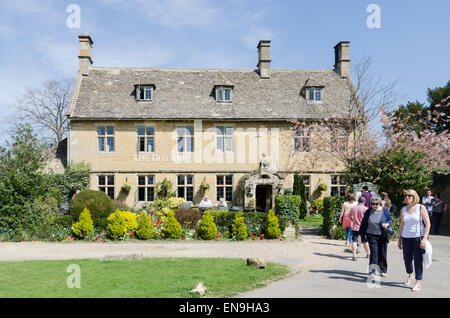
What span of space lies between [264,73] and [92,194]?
612 inches

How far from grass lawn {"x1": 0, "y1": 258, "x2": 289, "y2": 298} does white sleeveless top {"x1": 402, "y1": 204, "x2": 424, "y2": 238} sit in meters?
2.75

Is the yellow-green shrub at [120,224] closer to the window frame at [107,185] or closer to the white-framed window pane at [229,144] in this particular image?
the window frame at [107,185]

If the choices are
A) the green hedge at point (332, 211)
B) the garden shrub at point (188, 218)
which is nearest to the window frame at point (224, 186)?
the garden shrub at point (188, 218)

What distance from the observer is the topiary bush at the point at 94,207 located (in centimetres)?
1354

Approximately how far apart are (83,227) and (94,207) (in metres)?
1.23

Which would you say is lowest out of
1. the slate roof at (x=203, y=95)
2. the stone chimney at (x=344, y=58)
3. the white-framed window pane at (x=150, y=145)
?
the white-framed window pane at (x=150, y=145)

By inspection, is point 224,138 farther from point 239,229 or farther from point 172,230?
point 172,230

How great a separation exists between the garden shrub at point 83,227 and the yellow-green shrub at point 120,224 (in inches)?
27.5

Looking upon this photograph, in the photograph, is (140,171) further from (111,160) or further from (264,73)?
(264,73)

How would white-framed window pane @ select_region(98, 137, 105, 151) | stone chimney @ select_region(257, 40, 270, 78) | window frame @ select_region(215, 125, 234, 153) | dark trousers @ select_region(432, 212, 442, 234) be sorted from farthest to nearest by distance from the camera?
stone chimney @ select_region(257, 40, 270, 78)
window frame @ select_region(215, 125, 234, 153)
white-framed window pane @ select_region(98, 137, 105, 151)
dark trousers @ select_region(432, 212, 442, 234)

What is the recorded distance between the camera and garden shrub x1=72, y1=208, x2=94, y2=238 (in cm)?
1299

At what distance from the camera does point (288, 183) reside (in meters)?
22.4

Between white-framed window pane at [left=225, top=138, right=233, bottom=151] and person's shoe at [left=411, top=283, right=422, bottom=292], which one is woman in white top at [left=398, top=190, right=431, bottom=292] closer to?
person's shoe at [left=411, top=283, right=422, bottom=292]

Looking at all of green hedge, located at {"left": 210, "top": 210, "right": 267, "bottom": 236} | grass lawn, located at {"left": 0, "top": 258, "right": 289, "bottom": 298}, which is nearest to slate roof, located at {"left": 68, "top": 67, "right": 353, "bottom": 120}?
green hedge, located at {"left": 210, "top": 210, "right": 267, "bottom": 236}
